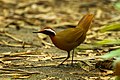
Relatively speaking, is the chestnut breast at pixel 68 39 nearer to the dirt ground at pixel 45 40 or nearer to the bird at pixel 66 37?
the bird at pixel 66 37

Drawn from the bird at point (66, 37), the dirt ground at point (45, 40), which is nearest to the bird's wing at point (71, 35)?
the bird at point (66, 37)

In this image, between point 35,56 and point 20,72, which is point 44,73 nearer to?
point 20,72

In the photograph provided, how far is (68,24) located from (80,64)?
2.19 m

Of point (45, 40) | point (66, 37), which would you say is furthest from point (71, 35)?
point (45, 40)

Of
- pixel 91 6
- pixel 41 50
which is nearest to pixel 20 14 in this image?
pixel 91 6

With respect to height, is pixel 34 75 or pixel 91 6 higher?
pixel 91 6

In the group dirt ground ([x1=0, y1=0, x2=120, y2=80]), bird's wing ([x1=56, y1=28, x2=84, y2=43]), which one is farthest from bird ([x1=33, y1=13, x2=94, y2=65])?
dirt ground ([x1=0, y1=0, x2=120, y2=80])

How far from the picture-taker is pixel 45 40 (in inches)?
190

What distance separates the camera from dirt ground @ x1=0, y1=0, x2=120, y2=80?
3443 millimetres

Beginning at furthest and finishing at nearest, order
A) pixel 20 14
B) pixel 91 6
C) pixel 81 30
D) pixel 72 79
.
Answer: pixel 91 6, pixel 20 14, pixel 81 30, pixel 72 79

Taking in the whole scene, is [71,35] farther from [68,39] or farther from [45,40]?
[45,40]

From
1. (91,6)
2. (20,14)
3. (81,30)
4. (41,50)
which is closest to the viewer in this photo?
(81,30)

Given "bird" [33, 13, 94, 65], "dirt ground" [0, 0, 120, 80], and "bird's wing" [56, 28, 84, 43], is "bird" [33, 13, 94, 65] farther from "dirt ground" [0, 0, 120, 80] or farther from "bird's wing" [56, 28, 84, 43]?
"dirt ground" [0, 0, 120, 80]

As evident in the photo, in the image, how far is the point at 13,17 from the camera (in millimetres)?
6168
